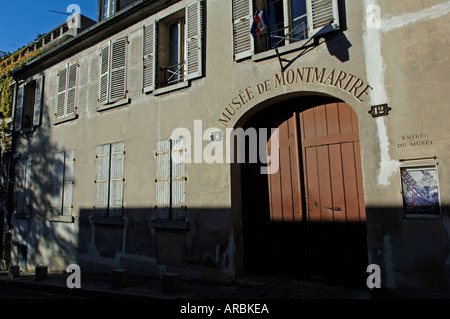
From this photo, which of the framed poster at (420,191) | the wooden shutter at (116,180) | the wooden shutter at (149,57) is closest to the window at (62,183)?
the wooden shutter at (116,180)

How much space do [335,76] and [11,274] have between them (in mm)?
8267

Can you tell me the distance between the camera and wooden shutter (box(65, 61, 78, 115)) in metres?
8.73

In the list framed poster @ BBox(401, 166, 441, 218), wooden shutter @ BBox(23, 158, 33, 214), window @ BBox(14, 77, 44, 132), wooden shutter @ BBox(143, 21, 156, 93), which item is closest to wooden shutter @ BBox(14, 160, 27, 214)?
wooden shutter @ BBox(23, 158, 33, 214)

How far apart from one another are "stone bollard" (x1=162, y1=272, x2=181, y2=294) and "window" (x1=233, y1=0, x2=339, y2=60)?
378cm

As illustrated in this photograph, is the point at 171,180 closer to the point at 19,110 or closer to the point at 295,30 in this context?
the point at 295,30

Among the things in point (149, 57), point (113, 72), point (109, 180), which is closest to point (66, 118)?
point (113, 72)

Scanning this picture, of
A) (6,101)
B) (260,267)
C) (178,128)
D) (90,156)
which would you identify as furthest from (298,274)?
(6,101)

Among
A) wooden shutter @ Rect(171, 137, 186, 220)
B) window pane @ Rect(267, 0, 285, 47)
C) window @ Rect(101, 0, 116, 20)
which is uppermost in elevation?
window @ Rect(101, 0, 116, 20)

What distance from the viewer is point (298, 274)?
529cm

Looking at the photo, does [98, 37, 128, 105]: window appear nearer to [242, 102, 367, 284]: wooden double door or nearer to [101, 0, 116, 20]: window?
[101, 0, 116, 20]: window

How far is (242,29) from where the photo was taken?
18.6 ft

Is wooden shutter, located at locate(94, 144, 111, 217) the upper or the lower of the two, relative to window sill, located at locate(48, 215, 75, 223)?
upper

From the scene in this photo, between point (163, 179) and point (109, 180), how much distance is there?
5.63ft

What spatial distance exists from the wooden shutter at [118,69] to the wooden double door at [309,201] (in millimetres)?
3641
